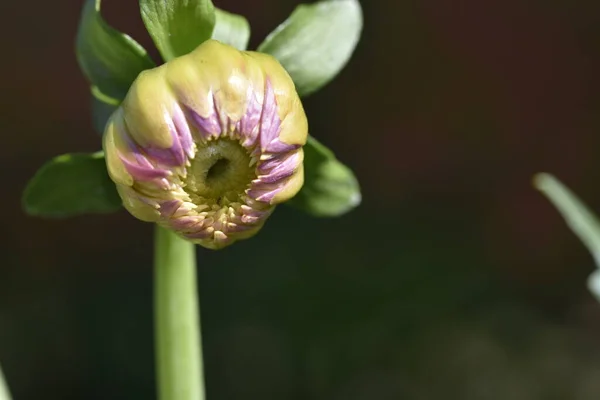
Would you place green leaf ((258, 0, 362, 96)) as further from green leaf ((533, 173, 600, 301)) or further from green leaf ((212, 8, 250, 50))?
green leaf ((533, 173, 600, 301))

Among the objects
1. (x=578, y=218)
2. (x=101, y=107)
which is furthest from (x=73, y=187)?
(x=578, y=218)

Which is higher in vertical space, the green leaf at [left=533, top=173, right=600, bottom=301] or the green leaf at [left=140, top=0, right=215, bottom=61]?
the green leaf at [left=140, top=0, right=215, bottom=61]

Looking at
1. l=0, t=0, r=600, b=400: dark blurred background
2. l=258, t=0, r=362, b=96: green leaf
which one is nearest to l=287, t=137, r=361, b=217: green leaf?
l=258, t=0, r=362, b=96: green leaf

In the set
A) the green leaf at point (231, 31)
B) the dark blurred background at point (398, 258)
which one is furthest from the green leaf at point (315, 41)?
the dark blurred background at point (398, 258)

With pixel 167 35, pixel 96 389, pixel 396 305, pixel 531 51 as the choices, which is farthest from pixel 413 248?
pixel 167 35

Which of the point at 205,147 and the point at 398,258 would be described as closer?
the point at 205,147

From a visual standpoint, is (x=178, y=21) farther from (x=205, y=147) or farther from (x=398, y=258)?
(x=398, y=258)
